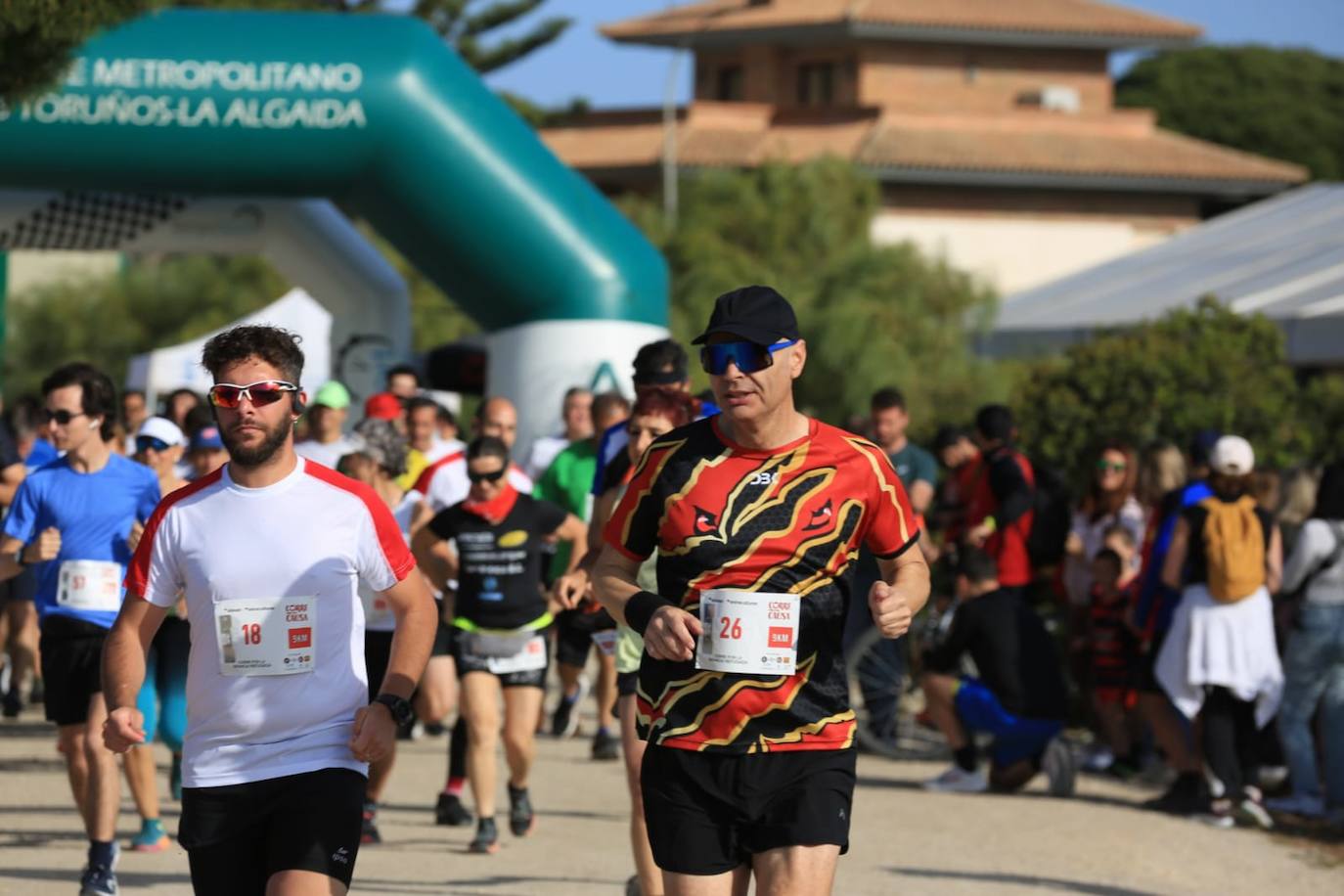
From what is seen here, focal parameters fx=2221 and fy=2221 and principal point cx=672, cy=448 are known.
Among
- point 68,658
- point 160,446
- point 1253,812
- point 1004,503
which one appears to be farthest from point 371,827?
point 1253,812

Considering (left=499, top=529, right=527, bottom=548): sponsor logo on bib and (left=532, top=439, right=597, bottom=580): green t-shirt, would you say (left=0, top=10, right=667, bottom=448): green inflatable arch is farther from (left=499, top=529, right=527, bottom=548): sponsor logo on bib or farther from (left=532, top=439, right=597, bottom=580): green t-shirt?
(left=499, top=529, right=527, bottom=548): sponsor logo on bib

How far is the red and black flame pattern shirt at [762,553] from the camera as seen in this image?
16.3ft

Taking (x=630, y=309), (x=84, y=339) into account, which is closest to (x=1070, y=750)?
(x=630, y=309)

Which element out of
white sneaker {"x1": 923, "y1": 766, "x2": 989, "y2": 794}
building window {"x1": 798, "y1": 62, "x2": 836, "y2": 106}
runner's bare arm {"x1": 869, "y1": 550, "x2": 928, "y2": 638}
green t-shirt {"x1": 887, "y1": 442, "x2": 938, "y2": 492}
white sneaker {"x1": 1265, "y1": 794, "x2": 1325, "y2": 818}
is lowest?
white sneaker {"x1": 923, "y1": 766, "x2": 989, "y2": 794}

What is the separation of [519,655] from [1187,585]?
11.6ft

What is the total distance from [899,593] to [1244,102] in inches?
2630

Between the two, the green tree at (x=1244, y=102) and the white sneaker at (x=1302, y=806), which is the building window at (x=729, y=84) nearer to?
the green tree at (x=1244, y=102)

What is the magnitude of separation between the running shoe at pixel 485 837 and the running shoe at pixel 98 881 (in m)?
1.82

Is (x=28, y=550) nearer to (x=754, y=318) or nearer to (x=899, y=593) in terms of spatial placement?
(x=754, y=318)

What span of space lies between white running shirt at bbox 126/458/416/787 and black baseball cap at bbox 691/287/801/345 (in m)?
0.95

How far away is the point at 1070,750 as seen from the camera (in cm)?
1136

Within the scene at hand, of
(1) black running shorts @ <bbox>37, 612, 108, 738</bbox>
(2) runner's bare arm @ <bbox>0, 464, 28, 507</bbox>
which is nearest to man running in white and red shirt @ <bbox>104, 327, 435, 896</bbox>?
(1) black running shorts @ <bbox>37, 612, 108, 738</bbox>

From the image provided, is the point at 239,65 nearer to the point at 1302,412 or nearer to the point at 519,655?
the point at 519,655

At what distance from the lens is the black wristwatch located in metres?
5.02
